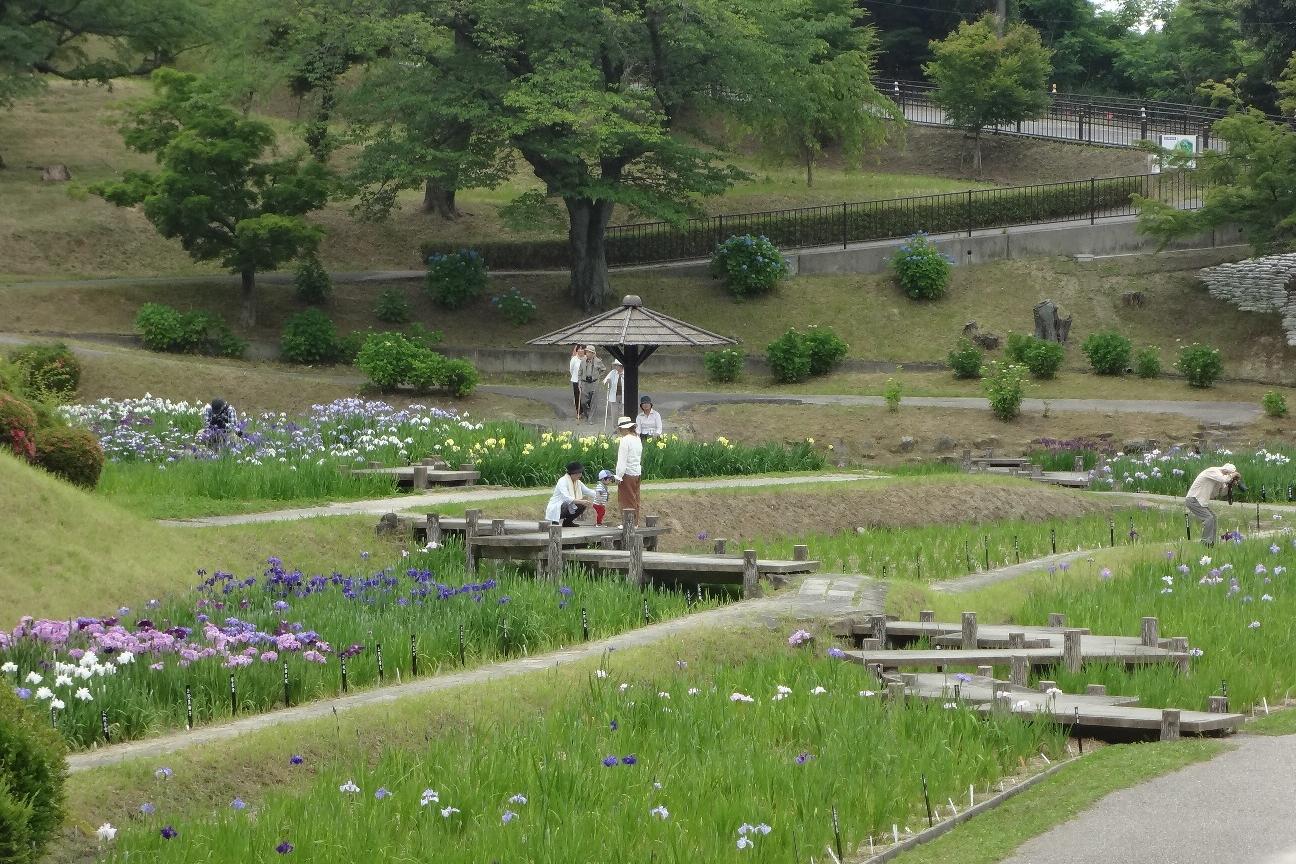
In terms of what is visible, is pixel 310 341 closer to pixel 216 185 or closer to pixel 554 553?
pixel 216 185

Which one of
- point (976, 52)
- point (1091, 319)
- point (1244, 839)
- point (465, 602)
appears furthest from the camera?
point (976, 52)

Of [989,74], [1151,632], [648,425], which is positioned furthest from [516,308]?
[1151,632]

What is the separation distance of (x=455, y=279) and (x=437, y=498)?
19217mm

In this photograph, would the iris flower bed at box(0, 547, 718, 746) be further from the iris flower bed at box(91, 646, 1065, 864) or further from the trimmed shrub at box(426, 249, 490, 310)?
the trimmed shrub at box(426, 249, 490, 310)

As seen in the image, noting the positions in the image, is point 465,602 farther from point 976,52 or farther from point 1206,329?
point 976,52

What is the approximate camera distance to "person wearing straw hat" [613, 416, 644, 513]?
2078cm

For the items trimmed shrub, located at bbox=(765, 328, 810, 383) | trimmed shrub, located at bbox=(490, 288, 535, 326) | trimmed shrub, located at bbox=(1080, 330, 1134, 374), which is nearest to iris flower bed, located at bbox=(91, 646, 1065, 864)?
trimmed shrub, located at bbox=(765, 328, 810, 383)

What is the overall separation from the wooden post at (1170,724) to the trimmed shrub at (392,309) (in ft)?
98.4

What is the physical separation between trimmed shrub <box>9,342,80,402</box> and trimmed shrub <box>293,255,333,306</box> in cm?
899

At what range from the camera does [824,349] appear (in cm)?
3894

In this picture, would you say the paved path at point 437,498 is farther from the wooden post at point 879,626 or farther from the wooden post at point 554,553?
the wooden post at point 879,626

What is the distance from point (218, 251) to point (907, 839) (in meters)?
31.2

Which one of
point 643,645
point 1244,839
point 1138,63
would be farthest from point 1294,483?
point 1138,63

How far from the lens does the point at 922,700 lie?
13.0 m
